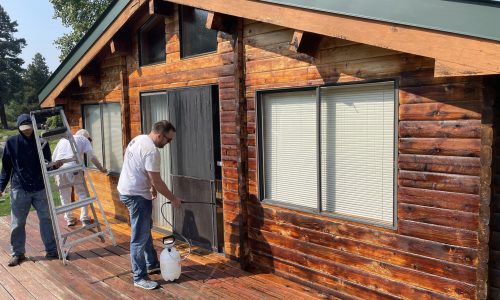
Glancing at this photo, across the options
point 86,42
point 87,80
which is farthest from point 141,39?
point 87,80

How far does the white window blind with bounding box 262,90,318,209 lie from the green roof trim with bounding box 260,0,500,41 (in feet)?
3.46

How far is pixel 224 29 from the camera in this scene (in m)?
4.55

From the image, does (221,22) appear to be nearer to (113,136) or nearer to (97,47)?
(97,47)

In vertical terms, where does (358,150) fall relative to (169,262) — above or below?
above

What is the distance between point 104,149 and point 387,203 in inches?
226

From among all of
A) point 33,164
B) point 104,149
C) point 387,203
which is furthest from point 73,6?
point 387,203

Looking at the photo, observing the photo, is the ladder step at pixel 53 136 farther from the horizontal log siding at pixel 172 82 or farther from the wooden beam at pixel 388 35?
the wooden beam at pixel 388 35

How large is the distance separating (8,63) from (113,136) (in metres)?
54.9

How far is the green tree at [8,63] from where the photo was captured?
49.3 meters

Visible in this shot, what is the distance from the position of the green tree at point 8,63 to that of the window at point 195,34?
52.0 metres

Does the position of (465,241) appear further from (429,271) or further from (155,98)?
(155,98)

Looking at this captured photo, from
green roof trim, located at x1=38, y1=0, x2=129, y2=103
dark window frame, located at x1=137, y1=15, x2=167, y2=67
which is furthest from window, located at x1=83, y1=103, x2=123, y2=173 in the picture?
dark window frame, located at x1=137, y1=15, x2=167, y2=67

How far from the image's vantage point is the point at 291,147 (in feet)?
14.0

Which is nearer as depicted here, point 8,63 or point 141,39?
point 141,39
